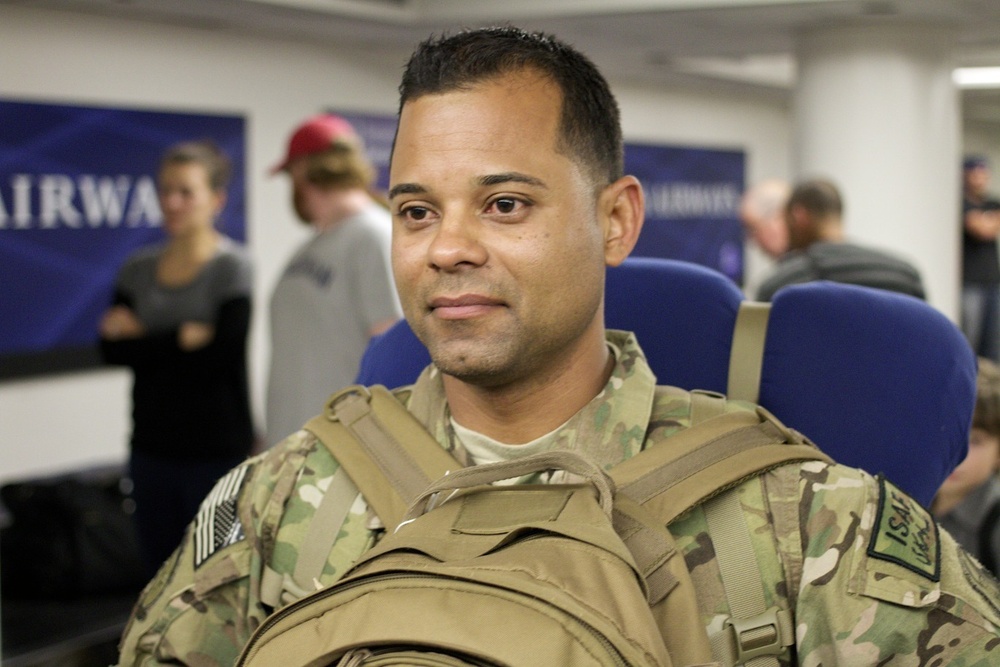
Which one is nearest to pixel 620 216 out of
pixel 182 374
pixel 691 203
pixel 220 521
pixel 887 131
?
pixel 220 521

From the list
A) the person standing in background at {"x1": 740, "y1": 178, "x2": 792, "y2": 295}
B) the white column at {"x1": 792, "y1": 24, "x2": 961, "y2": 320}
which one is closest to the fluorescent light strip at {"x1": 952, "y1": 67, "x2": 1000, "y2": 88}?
the white column at {"x1": 792, "y1": 24, "x2": 961, "y2": 320}

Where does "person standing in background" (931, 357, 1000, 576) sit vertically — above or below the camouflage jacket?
below

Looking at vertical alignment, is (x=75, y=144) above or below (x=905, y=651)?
above

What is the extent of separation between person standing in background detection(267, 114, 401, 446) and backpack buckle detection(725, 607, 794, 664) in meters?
1.74

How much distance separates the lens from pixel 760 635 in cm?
109

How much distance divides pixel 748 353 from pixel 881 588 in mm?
391

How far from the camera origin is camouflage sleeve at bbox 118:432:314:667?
1.25 m

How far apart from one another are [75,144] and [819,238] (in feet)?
10.5

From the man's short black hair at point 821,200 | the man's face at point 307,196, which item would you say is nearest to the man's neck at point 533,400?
the man's face at point 307,196

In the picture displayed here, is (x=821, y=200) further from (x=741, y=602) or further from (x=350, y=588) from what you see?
(x=350, y=588)

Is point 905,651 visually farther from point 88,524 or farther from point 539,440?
point 88,524

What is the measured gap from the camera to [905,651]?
3.51 feet

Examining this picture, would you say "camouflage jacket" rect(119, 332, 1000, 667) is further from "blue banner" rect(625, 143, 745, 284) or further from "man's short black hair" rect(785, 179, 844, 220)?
"blue banner" rect(625, 143, 745, 284)

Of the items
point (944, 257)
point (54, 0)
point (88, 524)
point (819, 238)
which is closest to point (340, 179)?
point (819, 238)
